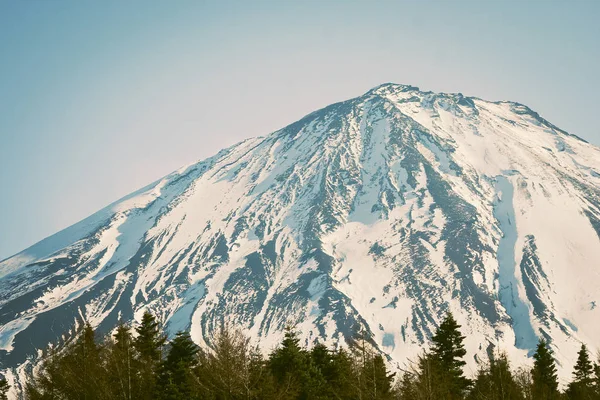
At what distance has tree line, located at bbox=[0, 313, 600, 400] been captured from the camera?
2927 cm

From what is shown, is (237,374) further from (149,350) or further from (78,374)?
(149,350)

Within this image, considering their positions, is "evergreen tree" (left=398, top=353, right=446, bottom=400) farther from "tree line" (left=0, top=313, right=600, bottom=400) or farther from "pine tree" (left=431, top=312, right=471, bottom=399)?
"pine tree" (left=431, top=312, right=471, bottom=399)

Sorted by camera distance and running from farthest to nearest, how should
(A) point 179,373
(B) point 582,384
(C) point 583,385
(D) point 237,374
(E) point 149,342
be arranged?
(B) point 582,384
(C) point 583,385
(E) point 149,342
(A) point 179,373
(D) point 237,374

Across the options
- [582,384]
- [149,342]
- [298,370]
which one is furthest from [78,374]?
[582,384]

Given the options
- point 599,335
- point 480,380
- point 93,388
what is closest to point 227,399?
point 93,388

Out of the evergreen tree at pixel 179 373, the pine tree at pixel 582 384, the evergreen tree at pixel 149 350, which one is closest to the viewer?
the evergreen tree at pixel 179 373

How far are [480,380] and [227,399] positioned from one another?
94.4 ft

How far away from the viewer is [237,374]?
2681 centimetres

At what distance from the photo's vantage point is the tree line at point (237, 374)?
96.0 feet

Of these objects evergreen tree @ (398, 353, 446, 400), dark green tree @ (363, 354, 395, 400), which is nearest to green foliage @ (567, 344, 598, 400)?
evergreen tree @ (398, 353, 446, 400)

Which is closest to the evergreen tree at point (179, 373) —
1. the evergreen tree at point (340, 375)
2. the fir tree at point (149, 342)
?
the fir tree at point (149, 342)

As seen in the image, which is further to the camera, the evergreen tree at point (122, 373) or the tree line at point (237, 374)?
the evergreen tree at point (122, 373)

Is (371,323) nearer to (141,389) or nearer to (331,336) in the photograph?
(331,336)

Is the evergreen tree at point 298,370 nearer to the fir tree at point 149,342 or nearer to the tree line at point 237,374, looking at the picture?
the tree line at point 237,374
